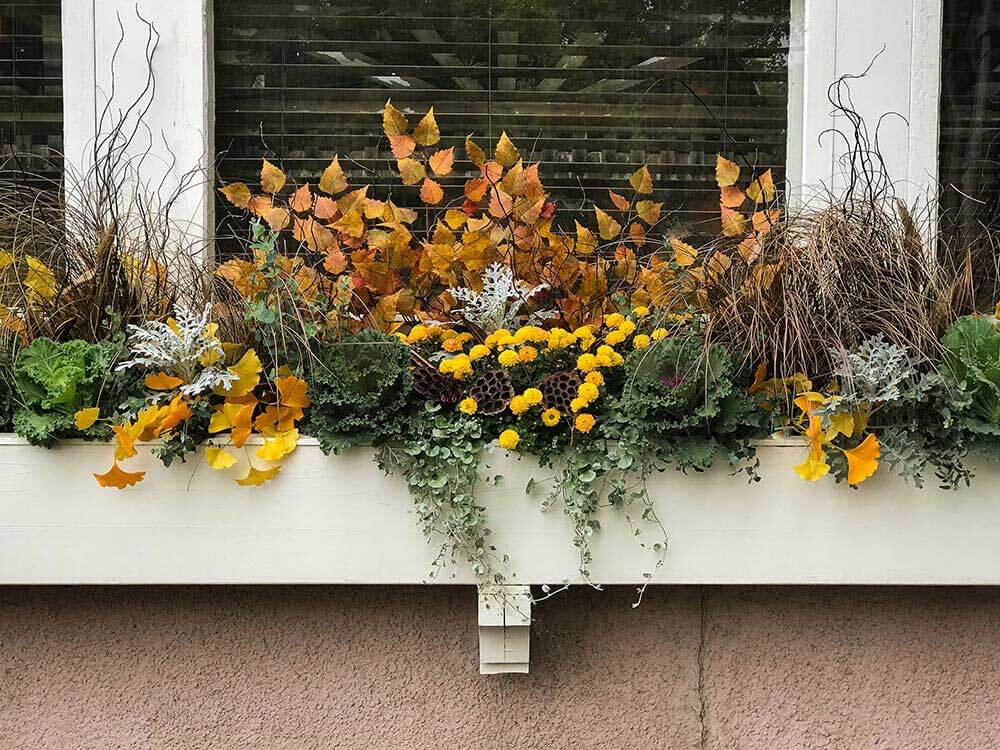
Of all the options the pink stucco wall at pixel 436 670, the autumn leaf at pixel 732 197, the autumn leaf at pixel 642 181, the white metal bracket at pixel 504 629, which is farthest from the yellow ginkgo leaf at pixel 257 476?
the autumn leaf at pixel 732 197

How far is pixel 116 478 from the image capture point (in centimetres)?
142

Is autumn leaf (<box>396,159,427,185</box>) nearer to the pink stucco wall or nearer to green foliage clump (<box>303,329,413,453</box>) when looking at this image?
green foliage clump (<box>303,329,413,453</box>)

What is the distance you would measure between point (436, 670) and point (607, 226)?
0.99 metres

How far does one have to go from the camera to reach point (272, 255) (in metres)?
1.54

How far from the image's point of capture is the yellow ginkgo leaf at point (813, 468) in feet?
4.72

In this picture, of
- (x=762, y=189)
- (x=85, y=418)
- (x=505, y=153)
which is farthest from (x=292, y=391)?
(x=762, y=189)

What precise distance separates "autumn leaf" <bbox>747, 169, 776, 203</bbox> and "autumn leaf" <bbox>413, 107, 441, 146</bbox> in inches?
27.3

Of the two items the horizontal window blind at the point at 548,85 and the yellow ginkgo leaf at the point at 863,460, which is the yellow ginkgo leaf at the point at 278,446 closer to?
the horizontal window blind at the point at 548,85

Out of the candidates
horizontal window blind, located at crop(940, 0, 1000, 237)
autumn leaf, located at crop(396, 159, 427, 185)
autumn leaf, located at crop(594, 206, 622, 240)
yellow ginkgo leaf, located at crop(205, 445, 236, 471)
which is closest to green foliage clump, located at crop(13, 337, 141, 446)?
yellow ginkgo leaf, located at crop(205, 445, 236, 471)

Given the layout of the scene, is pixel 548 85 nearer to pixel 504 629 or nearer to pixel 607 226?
pixel 607 226

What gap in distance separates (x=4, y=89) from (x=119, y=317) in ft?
2.52

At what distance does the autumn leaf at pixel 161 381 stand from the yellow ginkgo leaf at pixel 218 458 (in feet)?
0.39

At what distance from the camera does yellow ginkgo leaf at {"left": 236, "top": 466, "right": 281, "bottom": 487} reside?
1462 mm

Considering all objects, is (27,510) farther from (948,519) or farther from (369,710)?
(948,519)
